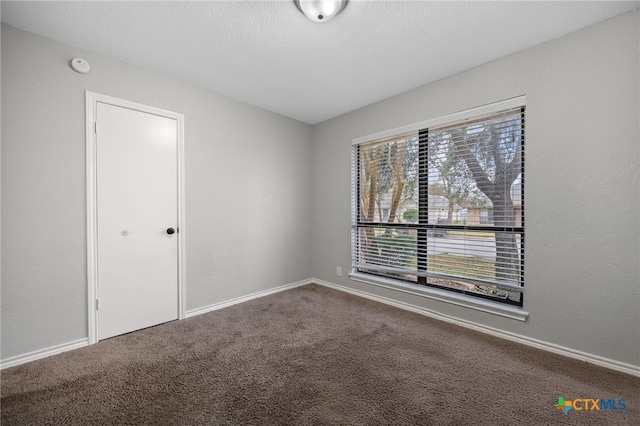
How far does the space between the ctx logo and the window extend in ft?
2.68

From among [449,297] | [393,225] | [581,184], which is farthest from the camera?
[393,225]

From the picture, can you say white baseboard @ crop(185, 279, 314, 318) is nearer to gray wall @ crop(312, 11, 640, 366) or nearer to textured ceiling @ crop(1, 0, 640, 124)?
gray wall @ crop(312, 11, 640, 366)

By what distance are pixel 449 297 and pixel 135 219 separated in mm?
3177

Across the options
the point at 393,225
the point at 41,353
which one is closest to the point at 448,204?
the point at 393,225

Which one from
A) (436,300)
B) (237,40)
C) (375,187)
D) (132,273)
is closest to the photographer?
(237,40)

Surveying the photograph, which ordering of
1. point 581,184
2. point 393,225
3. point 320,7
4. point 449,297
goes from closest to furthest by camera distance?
1. point 320,7
2. point 581,184
3. point 449,297
4. point 393,225

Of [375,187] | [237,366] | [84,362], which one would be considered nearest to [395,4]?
[375,187]

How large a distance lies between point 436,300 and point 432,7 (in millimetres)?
2562

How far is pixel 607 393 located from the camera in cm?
159

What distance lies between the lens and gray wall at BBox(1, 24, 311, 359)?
1.88m

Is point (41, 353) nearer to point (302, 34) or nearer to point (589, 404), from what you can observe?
point (302, 34)

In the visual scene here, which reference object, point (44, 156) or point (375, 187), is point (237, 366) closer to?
point (44, 156)

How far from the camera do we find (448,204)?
105 inches

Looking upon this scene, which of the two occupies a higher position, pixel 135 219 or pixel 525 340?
pixel 135 219
